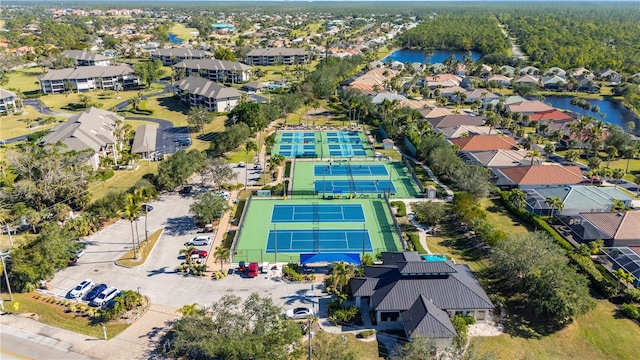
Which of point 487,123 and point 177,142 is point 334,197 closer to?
point 177,142

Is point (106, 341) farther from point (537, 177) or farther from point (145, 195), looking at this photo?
point (537, 177)

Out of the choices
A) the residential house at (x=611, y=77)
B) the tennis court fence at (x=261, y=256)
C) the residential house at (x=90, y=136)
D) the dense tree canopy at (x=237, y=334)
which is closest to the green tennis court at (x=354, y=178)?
the tennis court fence at (x=261, y=256)

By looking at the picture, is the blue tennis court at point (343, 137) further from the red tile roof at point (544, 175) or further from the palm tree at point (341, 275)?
the palm tree at point (341, 275)

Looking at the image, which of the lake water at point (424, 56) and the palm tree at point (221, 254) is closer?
the palm tree at point (221, 254)

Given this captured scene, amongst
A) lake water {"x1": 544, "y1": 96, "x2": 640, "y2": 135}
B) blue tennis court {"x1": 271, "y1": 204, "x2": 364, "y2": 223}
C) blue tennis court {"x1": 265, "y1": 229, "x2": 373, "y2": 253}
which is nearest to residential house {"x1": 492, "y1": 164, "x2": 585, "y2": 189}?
blue tennis court {"x1": 271, "y1": 204, "x2": 364, "y2": 223}

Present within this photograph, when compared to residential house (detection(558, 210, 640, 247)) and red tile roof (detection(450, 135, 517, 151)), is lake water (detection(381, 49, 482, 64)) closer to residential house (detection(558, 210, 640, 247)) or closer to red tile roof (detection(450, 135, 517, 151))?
red tile roof (detection(450, 135, 517, 151))

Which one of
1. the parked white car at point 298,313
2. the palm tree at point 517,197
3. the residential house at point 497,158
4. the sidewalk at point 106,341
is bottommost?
the sidewalk at point 106,341

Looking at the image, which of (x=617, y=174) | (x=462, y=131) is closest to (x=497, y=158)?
(x=462, y=131)
